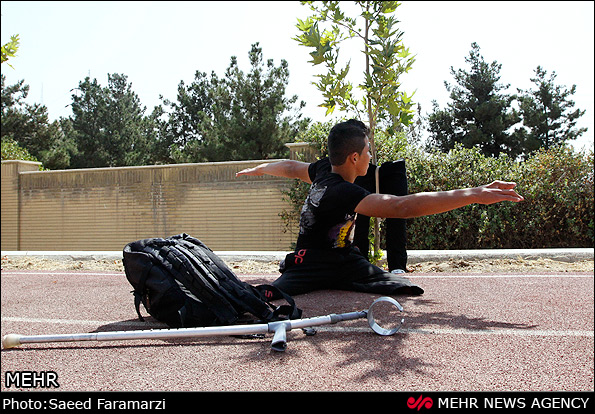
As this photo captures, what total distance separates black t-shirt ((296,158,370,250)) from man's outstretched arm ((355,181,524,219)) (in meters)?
0.41

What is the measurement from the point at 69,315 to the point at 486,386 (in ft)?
12.1

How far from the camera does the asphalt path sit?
2797 millimetres

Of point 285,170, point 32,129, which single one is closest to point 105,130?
point 32,129

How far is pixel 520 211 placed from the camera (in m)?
10.5

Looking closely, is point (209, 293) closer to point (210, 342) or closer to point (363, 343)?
point (210, 342)

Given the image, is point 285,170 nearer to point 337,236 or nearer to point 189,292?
point 337,236

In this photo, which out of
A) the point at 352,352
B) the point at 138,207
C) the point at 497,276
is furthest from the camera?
the point at 138,207

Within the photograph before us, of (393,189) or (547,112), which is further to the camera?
(547,112)

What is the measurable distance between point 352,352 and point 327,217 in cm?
179

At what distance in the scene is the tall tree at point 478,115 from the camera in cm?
3509

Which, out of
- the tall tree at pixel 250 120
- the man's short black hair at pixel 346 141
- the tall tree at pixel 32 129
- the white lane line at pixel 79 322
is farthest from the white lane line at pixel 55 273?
the tall tree at pixel 32 129

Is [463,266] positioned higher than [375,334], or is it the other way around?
[375,334]

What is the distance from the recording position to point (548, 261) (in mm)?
7371

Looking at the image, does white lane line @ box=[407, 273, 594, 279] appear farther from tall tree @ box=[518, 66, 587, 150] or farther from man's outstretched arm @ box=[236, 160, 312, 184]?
tall tree @ box=[518, 66, 587, 150]
